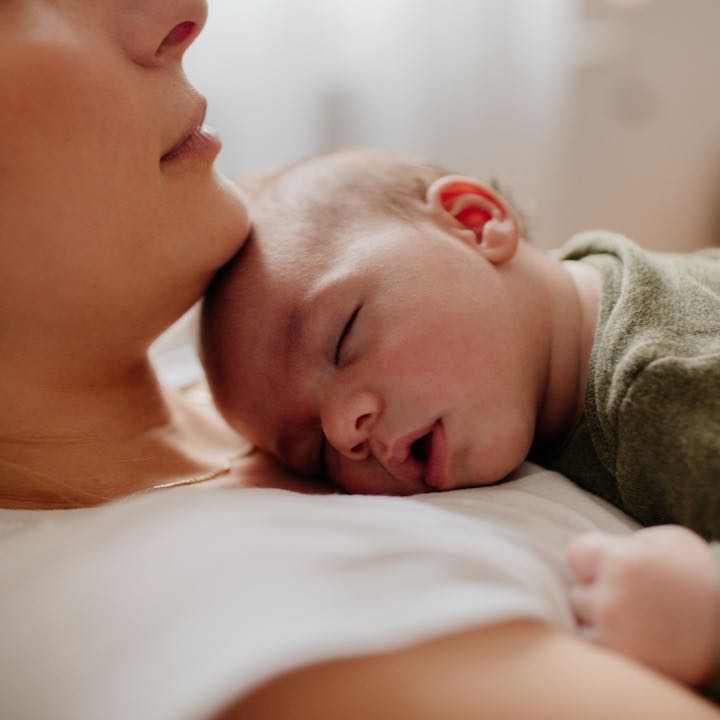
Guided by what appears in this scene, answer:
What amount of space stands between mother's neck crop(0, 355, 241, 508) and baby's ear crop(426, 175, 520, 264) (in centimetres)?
42

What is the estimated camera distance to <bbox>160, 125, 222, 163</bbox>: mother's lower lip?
33.5 inches

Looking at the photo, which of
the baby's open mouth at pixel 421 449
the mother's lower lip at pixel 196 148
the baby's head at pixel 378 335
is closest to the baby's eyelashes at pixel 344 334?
the baby's head at pixel 378 335

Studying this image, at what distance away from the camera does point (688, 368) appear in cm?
73

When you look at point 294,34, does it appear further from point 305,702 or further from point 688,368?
point 305,702

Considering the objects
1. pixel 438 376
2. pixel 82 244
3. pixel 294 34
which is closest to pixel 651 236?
pixel 294 34

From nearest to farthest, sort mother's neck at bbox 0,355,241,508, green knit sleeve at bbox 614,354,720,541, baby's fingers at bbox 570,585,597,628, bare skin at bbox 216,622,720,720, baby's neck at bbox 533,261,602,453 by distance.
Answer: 1. bare skin at bbox 216,622,720,720
2. baby's fingers at bbox 570,585,597,628
3. green knit sleeve at bbox 614,354,720,541
4. mother's neck at bbox 0,355,241,508
5. baby's neck at bbox 533,261,602,453

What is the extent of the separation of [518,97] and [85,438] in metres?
1.63

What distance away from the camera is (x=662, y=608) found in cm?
54

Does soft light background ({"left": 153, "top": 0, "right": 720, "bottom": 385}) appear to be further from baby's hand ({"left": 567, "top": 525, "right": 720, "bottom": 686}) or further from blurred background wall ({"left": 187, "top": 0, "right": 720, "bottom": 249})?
baby's hand ({"left": 567, "top": 525, "right": 720, "bottom": 686})

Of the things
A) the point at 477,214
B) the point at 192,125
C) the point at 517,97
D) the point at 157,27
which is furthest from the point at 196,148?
the point at 517,97

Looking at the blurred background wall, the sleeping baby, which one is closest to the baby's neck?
the sleeping baby

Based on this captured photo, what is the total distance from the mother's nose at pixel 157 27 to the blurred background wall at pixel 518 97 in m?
1.07

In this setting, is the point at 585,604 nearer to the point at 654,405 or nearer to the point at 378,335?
the point at 654,405

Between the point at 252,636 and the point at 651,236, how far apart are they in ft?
6.86
